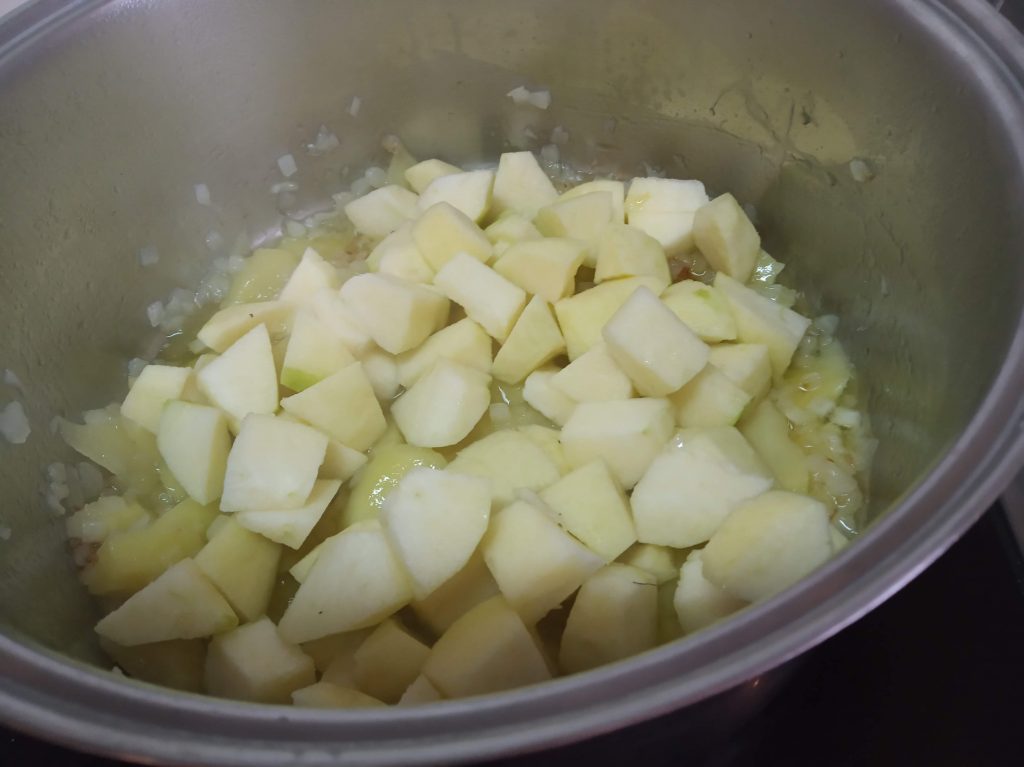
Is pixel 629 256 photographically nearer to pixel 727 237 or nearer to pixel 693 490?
pixel 727 237

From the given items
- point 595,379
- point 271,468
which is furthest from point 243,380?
point 595,379

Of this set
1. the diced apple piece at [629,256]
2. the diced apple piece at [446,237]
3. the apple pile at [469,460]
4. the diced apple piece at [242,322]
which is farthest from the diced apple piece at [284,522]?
the diced apple piece at [629,256]

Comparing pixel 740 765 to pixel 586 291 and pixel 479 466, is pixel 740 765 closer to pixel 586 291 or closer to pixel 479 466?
pixel 479 466

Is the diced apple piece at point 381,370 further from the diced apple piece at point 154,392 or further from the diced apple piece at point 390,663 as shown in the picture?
the diced apple piece at point 390,663

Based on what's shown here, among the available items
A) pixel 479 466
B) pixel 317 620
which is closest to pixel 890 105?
pixel 479 466

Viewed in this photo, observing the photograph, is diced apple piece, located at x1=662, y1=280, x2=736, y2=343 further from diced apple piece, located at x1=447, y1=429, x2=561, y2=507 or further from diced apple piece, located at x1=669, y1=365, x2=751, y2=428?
diced apple piece, located at x1=447, y1=429, x2=561, y2=507

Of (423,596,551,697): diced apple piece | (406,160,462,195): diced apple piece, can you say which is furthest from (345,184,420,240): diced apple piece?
(423,596,551,697): diced apple piece

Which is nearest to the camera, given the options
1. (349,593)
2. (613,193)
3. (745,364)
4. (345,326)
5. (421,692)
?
(421,692)
